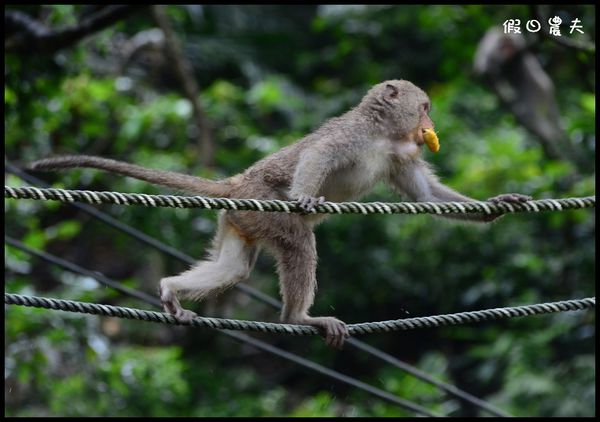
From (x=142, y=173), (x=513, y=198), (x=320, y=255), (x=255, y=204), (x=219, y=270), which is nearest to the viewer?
(x=255, y=204)

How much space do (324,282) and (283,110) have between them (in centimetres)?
293

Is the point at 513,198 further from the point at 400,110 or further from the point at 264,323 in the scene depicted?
the point at 264,323

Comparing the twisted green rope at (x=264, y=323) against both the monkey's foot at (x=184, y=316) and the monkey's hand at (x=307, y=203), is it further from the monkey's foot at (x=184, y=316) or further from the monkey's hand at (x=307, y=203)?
the monkey's hand at (x=307, y=203)

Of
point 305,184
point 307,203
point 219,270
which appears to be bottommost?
point 219,270

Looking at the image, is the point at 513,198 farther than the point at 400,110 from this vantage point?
No

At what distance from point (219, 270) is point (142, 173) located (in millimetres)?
726

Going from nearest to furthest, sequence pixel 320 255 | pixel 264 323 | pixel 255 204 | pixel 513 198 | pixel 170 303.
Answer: pixel 255 204, pixel 264 323, pixel 513 198, pixel 170 303, pixel 320 255

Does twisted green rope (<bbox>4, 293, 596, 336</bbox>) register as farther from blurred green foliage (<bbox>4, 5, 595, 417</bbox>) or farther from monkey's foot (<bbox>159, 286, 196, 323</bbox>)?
blurred green foliage (<bbox>4, 5, 595, 417</bbox>)

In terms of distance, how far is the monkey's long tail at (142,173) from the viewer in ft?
16.7

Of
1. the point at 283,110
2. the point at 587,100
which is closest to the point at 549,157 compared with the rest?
the point at 587,100

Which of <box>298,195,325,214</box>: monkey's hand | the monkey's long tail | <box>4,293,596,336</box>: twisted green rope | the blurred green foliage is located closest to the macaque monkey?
the monkey's long tail

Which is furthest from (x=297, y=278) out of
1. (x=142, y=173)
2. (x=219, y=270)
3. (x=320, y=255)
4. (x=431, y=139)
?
(x=320, y=255)

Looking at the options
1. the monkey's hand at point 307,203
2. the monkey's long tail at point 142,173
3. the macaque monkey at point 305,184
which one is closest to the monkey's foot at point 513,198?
the macaque monkey at point 305,184

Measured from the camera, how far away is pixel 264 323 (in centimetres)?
458
